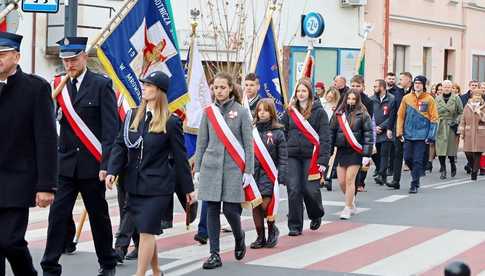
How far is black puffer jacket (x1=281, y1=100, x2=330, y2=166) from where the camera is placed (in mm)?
11852

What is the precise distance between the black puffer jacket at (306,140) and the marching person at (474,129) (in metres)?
9.24

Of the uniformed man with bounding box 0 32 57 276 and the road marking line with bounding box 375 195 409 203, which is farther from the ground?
the uniformed man with bounding box 0 32 57 276

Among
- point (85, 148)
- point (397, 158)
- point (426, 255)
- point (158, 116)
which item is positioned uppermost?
point (158, 116)

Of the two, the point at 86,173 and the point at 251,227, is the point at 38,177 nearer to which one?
the point at 86,173

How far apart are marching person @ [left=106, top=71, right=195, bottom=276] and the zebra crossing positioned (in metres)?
1.18

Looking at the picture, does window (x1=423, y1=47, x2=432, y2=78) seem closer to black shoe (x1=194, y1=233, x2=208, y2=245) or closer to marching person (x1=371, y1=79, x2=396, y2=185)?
marching person (x1=371, y1=79, x2=396, y2=185)

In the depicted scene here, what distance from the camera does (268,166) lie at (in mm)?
10953

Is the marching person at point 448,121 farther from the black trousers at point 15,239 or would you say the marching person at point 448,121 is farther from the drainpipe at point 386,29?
the black trousers at point 15,239

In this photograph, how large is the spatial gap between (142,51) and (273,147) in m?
1.71

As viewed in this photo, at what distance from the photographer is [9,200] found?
6.87 meters

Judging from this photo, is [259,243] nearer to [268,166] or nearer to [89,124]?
[268,166]

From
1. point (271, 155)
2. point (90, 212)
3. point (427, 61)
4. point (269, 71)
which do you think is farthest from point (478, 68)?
point (90, 212)

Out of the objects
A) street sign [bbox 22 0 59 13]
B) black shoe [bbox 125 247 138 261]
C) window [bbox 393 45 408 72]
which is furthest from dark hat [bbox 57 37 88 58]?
window [bbox 393 45 408 72]

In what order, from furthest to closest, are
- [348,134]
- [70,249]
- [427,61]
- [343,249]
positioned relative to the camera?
[427,61] → [348,134] → [343,249] → [70,249]
